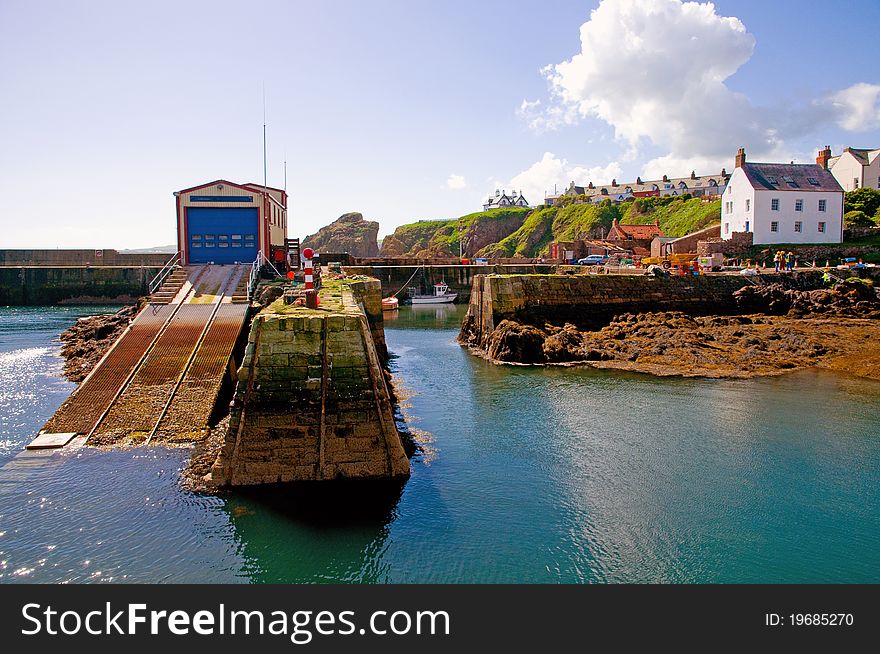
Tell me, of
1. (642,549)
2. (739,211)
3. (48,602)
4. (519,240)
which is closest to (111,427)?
(48,602)

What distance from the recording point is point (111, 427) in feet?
47.0

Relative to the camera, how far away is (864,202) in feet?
178

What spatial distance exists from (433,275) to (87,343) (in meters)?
37.9

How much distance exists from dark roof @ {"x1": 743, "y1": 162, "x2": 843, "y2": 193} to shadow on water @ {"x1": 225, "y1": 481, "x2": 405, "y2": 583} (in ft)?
137

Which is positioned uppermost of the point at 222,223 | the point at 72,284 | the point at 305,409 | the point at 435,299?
the point at 222,223

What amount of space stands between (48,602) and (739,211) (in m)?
47.6

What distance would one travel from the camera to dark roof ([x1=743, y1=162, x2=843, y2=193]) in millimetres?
44312

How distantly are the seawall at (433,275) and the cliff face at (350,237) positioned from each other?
5521 centimetres

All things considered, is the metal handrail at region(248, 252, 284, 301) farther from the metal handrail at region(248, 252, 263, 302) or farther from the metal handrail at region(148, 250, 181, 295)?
the metal handrail at region(148, 250, 181, 295)

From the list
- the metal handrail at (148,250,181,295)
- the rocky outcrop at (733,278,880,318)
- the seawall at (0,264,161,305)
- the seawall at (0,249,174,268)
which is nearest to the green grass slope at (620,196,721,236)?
the rocky outcrop at (733,278,880,318)

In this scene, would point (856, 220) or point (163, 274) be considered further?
point (856, 220)

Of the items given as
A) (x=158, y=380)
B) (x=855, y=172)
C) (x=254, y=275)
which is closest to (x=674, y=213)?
(x=855, y=172)

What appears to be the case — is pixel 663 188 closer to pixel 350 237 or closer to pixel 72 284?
pixel 350 237

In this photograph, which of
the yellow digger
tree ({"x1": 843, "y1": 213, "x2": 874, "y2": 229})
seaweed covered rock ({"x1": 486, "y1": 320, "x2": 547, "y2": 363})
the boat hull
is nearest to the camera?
seaweed covered rock ({"x1": 486, "y1": 320, "x2": 547, "y2": 363})
